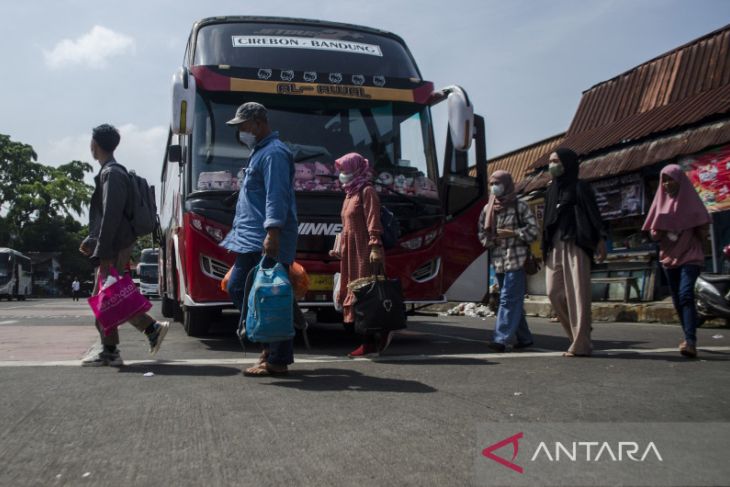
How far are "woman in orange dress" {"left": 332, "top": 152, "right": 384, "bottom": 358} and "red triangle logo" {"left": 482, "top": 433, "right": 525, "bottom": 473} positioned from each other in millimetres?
3262

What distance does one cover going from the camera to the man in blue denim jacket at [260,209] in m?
5.02

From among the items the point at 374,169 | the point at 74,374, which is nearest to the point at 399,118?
the point at 374,169

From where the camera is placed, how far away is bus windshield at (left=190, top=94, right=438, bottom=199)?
7328 millimetres

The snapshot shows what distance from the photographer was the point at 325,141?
766 cm

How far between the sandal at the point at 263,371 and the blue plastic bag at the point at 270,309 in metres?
0.27

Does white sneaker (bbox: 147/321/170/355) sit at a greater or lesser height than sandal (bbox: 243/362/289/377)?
greater

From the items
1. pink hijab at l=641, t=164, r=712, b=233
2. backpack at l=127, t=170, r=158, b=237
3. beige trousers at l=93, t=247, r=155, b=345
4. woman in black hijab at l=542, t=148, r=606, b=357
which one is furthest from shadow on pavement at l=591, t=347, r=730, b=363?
backpack at l=127, t=170, r=158, b=237

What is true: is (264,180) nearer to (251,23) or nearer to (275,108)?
(275,108)

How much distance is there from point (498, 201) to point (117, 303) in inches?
146

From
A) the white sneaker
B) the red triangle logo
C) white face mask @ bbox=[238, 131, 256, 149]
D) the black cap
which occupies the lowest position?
the red triangle logo

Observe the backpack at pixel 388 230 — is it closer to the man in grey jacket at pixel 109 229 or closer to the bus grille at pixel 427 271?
the bus grille at pixel 427 271

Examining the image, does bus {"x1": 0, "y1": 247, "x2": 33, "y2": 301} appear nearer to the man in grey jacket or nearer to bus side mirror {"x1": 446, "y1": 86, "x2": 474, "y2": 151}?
the man in grey jacket

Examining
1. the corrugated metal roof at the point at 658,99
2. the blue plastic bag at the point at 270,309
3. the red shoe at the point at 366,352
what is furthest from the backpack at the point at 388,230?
the corrugated metal roof at the point at 658,99

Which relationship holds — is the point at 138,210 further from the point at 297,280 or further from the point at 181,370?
the point at 297,280
